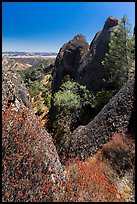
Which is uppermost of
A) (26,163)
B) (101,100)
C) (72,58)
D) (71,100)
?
(72,58)

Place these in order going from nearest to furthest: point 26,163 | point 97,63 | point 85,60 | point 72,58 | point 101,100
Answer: point 26,163
point 101,100
point 97,63
point 85,60
point 72,58

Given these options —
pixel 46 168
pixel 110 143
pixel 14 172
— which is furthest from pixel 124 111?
pixel 14 172

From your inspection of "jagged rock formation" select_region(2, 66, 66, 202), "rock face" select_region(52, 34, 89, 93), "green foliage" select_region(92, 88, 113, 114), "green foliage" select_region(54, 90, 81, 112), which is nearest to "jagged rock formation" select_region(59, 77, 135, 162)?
"jagged rock formation" select_region(2, 66, 66, 202)

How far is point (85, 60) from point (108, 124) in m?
21.2

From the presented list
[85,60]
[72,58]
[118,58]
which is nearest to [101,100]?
[118,58]

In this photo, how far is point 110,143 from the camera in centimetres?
1240

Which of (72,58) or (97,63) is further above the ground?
(72,58)

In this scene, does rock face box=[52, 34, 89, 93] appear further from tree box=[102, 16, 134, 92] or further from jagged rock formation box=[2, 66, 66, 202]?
jagged rock formation box=[2, 66, 66, 202]

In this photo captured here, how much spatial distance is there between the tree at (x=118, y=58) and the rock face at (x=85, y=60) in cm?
182

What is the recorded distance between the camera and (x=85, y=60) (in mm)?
33156

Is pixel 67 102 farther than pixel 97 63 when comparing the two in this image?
No

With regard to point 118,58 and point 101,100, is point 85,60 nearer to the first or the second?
point 118,58

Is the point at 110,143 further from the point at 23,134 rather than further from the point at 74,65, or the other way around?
the point at 74,65

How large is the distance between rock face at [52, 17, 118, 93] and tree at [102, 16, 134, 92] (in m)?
1.82
